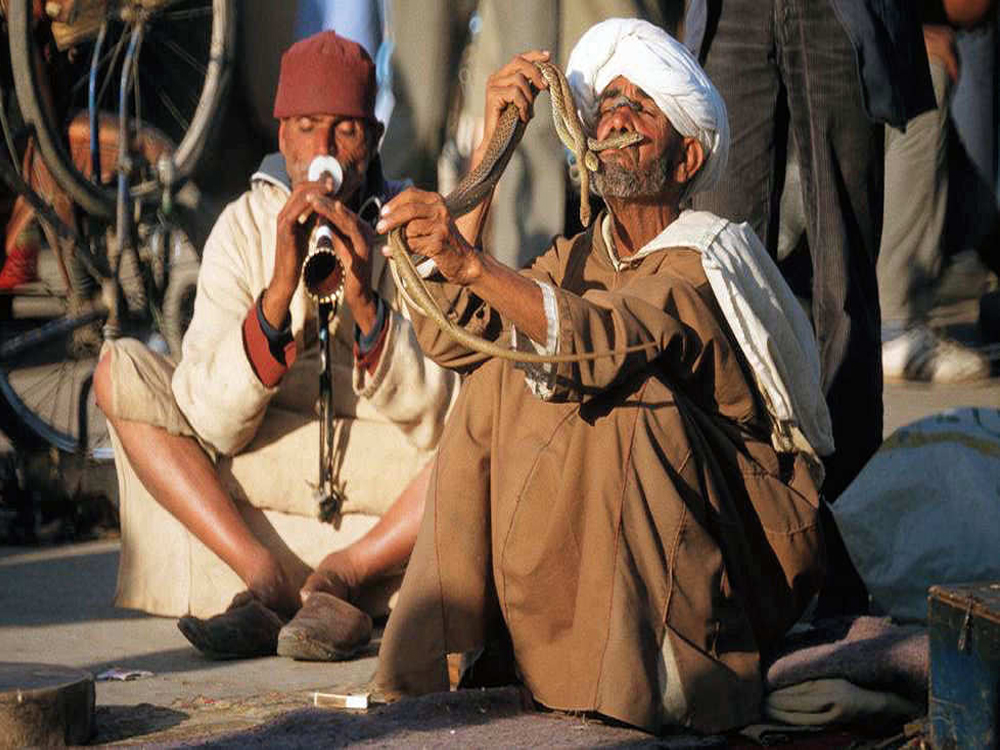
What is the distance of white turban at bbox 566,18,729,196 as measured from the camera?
4215 millimetres

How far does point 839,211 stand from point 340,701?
6.12ft

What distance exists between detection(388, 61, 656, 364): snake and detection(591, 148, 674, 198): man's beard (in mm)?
30

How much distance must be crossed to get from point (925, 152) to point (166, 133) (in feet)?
10.2

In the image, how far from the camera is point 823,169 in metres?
5.18

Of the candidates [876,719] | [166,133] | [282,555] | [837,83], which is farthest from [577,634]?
[166,133]

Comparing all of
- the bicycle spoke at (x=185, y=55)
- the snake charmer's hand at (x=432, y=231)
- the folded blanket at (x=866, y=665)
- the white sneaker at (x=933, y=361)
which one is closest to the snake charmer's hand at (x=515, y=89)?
the snake charmer's hand at (x=432, y=231)

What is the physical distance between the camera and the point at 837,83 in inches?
203

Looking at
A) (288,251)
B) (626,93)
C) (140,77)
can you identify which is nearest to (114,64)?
(140,77)

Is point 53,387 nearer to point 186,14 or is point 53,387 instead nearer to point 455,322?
point 186,14

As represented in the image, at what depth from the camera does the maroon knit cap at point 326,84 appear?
16.8 ft

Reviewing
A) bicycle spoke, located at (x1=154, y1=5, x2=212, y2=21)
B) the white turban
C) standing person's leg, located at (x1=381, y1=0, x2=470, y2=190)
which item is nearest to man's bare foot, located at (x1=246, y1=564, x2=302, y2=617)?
the white turban

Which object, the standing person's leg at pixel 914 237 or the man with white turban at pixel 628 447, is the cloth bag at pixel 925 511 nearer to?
the man with white turban at pixel 628 447

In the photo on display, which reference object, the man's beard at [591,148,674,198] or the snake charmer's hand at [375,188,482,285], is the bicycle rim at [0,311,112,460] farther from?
the snake charmer's hand at [375,188,482,285]

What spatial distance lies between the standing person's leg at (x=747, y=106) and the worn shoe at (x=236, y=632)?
146 centimetres
